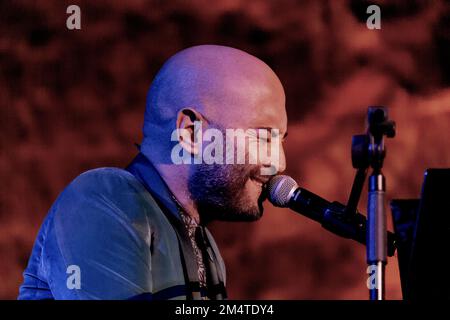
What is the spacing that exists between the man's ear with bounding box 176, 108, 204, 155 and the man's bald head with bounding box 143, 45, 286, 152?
2 centimetres

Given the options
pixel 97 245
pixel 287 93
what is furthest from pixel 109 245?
pixel 287 93

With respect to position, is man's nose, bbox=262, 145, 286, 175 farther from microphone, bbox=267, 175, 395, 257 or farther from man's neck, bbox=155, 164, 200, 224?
man's neck, bbox=155, 164, 200, 224

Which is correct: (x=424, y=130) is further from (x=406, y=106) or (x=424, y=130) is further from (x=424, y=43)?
(x=424, y=43)

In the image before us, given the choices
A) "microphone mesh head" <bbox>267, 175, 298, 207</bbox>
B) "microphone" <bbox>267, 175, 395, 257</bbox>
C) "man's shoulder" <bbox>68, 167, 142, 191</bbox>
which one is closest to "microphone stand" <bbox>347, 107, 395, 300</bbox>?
"microphone" <bbox>267, 175, 395, 257</bbox>

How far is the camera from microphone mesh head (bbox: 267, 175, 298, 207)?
6.64 ft

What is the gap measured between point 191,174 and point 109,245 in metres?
0.48

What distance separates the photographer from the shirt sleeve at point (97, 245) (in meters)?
1.85

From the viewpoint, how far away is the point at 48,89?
2.85 m

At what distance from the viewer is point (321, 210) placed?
6.21 ft

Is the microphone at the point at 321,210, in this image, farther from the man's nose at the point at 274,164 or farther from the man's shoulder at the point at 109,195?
the man's shoulder at the point at 109,195

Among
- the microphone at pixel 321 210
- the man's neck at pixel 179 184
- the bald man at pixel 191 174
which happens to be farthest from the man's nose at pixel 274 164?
the man's neck at pixel 179 184

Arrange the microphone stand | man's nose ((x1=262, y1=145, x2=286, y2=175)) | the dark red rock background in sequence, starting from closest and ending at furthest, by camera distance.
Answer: the microphone stand
man's nose ((x1=262, y1=145, x2=286, y2=175))
the dark red rock background
